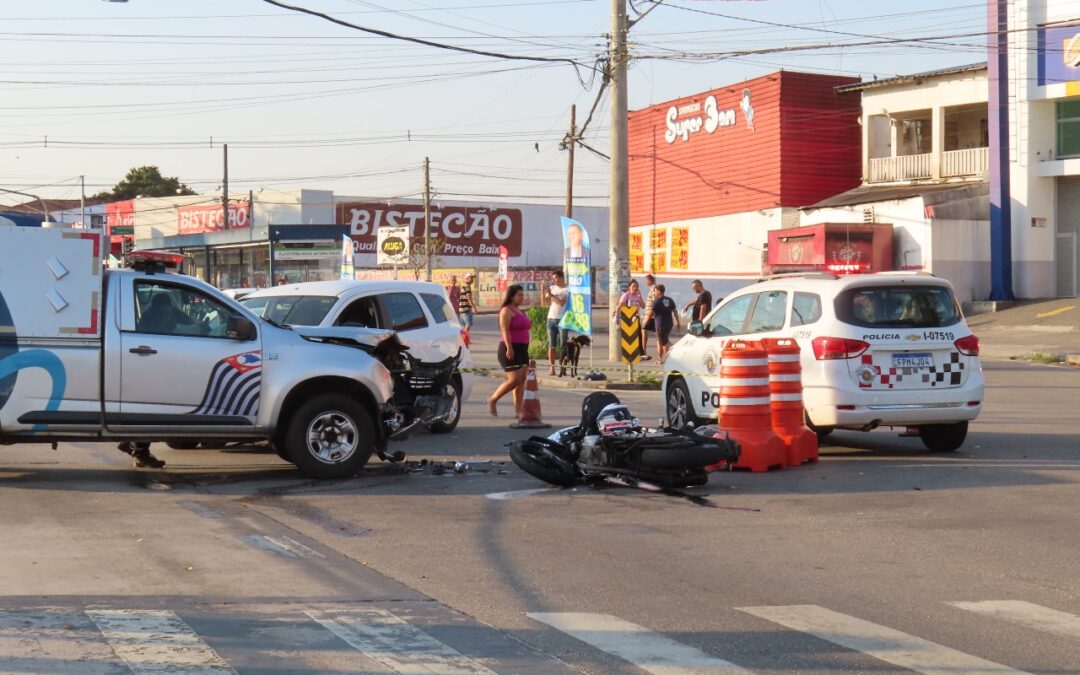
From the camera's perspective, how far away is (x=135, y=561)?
838 centimetres

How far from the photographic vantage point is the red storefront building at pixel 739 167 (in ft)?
164

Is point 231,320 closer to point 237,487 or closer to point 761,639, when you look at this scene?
point 237,487

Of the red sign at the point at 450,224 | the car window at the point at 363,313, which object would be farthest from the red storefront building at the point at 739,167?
the car window at the point at 363,313

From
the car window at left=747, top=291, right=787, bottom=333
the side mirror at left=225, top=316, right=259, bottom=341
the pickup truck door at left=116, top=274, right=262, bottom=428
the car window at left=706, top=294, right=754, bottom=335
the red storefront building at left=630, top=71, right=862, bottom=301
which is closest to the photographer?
the pickup truck door at left=116, top=274, right=262, bottom=428

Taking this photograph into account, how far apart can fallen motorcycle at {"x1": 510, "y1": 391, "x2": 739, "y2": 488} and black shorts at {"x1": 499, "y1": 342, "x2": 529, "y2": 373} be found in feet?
16.7

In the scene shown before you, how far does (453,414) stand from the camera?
16172 millimetres

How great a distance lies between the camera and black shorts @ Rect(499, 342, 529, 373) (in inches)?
677

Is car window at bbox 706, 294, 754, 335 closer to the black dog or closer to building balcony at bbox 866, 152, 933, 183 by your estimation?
the black dog

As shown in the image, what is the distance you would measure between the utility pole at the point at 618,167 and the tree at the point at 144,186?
9120 cm

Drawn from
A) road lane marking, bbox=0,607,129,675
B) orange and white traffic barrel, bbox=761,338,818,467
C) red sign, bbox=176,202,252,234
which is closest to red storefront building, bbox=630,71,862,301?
red sign, bbox=176,202,252,234

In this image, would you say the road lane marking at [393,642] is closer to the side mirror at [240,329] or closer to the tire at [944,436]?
the side mirror at [240,329]

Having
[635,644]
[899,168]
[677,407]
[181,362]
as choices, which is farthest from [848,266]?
[635,644]

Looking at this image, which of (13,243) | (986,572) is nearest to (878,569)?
(986,572)

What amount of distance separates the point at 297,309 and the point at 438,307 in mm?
1845
